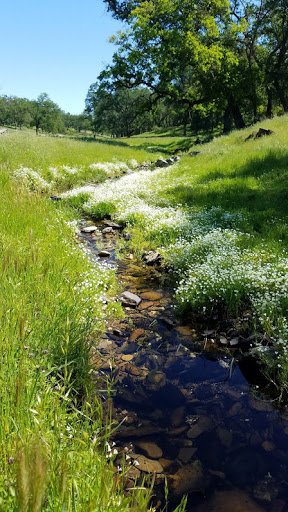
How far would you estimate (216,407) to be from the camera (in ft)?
13.8

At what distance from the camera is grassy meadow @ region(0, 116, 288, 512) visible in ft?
6.95

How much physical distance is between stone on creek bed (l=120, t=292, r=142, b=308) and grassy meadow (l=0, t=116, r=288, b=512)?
328mm

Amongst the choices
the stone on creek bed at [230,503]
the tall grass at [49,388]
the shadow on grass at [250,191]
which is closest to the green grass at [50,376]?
the tall grass at [49,388]

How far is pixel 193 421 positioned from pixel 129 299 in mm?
3176

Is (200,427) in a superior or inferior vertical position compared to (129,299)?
inferior

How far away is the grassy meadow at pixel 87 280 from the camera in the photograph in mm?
2117

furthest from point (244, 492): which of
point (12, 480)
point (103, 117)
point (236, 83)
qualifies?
point (103, 117)

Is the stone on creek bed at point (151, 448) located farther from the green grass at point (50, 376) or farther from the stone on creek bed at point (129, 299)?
the stone on creek bed at point (129, 299)

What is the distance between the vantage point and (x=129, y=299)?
6805 millimetres

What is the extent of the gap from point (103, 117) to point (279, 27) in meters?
62.3

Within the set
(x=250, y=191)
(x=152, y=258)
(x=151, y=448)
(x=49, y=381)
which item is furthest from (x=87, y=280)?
(x=250, y=191)

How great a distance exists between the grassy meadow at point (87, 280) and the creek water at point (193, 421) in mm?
452

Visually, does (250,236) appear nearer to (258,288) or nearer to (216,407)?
(258,288)

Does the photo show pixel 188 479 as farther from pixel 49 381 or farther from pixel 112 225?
pixel 112 225
